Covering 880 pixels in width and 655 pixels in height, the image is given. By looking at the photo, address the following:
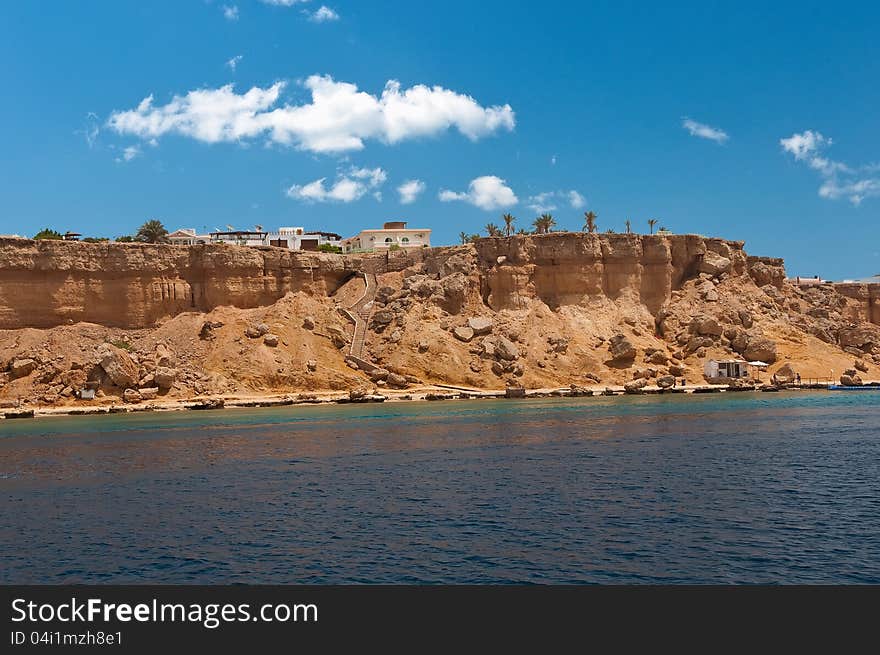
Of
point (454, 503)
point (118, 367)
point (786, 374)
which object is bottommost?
point (454, 503)

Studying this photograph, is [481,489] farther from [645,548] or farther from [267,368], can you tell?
[267,368]

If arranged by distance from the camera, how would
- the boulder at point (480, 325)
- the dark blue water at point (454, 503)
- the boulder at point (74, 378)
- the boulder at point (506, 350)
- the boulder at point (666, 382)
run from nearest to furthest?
the dark blue water at point (454, 503), the boulder at point (74, 378), the boulder at point (666, 382), the boulder at point (506, 350), the boulder at point (480, 325)

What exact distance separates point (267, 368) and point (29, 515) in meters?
41.3

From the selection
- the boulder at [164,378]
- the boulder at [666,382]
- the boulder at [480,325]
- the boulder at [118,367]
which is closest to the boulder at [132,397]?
the boulder at [118,367]

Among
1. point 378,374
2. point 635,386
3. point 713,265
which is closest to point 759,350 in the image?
point 713,265

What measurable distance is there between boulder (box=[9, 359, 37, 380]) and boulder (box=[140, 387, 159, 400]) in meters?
8.82

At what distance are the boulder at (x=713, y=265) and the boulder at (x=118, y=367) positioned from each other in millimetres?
53371

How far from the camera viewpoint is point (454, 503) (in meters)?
24.4

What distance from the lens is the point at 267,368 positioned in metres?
65.2

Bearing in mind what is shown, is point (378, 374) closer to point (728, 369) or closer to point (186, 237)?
point (728, 369)

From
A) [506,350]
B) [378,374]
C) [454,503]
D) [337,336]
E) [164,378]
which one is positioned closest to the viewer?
[454,503]

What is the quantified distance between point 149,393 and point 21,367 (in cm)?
996

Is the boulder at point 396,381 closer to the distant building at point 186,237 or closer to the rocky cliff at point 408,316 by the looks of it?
the rocky cliff at point 408,316

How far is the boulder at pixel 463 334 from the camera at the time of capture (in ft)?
231
